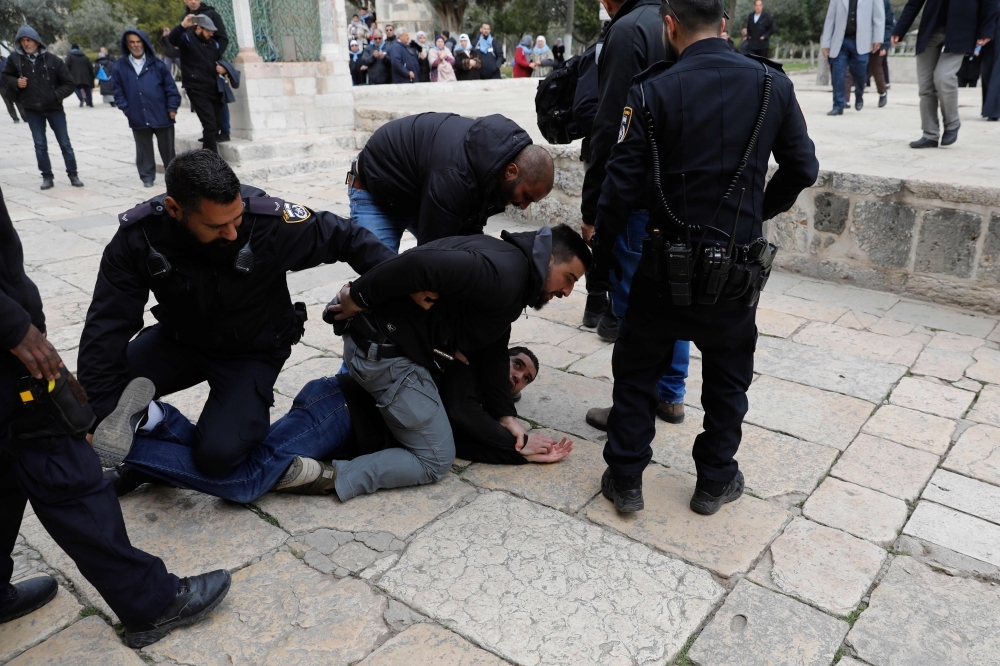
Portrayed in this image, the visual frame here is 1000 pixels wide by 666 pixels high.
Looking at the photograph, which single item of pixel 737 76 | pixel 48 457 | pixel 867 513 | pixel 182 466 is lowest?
pixel 867 513

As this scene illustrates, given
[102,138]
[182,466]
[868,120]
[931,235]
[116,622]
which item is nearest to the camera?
[116,622]

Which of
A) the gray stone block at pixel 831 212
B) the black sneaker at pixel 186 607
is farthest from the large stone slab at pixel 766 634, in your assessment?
the gray stone block at pixel 831 212

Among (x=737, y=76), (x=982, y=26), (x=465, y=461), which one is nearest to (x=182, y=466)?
(x=465, y=461)

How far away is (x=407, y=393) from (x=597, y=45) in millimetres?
1883

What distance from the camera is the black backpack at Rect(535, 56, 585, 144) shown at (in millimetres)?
3873

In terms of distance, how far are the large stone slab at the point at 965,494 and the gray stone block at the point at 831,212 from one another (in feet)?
8.67

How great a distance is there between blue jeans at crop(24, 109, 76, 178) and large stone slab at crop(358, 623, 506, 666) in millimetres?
8765

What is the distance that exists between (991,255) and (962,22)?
2.37m

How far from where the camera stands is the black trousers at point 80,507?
1934 mm

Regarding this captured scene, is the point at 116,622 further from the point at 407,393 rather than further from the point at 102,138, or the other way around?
the point at 102,138

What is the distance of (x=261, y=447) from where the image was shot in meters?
2.85

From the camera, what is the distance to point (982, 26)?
6074 mm

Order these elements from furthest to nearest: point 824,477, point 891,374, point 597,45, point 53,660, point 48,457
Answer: point 891,374, point 597,45, point 824,477, point 53,660, point 48,457

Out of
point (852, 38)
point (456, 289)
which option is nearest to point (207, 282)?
point (456, 289)
